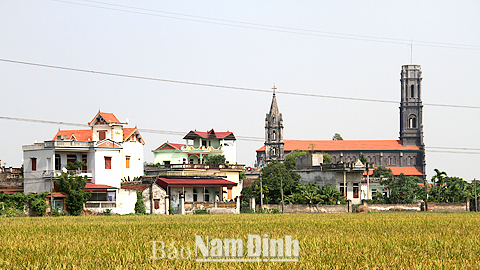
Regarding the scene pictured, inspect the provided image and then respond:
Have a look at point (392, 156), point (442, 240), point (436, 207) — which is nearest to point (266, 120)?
point (392, 156)

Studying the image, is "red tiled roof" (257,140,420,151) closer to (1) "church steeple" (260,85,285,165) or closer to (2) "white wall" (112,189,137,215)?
(1) "church steeple" (260,85,285,165)

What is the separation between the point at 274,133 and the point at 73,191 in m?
115

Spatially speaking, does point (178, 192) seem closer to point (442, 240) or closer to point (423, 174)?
point (442, 240)

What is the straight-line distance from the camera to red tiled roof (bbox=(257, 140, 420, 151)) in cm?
16275

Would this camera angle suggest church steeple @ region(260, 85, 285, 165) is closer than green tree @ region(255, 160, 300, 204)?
No

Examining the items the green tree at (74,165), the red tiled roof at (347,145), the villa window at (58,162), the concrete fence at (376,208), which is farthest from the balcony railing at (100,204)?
the red tiled roof at (347,145)

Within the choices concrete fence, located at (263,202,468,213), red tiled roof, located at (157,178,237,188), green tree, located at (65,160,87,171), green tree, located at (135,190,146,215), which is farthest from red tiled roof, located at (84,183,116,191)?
concrete fence, located at (263,202,468,213)

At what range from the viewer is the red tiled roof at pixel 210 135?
92688mm

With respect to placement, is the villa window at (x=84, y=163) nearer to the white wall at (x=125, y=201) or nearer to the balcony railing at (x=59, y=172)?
the balcony railing at (x=59, y=172)

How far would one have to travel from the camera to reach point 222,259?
59.0 ft

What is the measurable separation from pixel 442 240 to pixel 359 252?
5.02 meters

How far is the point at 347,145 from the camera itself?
164250 mm

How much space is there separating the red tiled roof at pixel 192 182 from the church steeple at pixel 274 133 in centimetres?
9675

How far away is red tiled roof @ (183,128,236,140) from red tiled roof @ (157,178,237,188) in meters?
26.0
